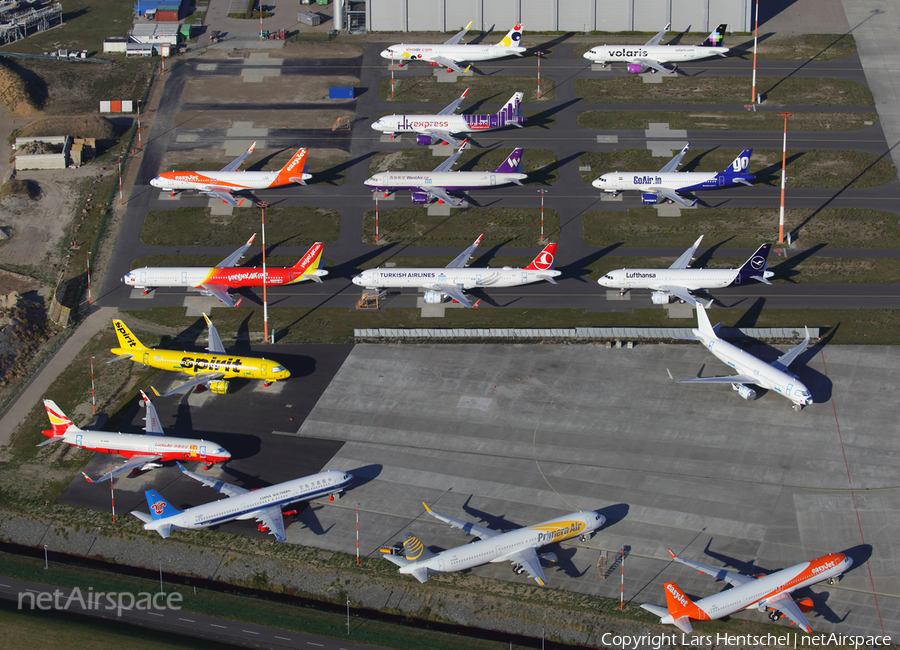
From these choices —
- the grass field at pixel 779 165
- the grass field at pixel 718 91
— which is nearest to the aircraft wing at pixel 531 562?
the grass field at pixel 779 165

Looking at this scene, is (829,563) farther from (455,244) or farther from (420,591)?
(455,244)

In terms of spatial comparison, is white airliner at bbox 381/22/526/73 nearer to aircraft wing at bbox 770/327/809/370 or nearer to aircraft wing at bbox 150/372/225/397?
aircraft wing at bbox 150/372/225/397

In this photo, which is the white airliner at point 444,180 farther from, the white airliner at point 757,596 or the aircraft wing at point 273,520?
the white airliner at point 757,596

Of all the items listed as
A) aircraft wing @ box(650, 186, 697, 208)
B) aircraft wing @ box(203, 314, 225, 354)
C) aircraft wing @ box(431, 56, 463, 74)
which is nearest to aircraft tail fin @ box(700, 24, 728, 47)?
aircraft wing @ box(431, 56, 463, 74)

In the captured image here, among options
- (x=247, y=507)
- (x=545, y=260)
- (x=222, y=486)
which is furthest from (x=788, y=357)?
(x=222, y=486)

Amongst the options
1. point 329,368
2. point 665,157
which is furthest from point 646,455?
point 665,157

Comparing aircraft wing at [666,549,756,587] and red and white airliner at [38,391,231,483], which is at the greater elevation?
red and white airliner at [38,391,231,483]
